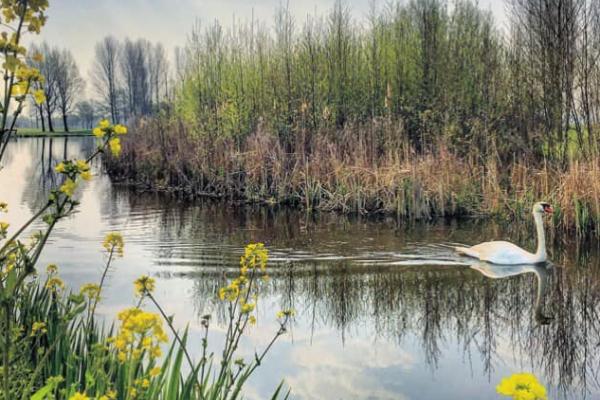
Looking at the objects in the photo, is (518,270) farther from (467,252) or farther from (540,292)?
(540,292)

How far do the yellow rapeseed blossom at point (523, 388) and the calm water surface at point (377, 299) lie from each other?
3.27 meters

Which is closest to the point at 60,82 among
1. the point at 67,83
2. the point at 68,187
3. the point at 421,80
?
the point at 67,83

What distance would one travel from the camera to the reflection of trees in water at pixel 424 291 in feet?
19.1

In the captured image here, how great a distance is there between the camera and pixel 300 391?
485 centimetres

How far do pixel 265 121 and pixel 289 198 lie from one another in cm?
291

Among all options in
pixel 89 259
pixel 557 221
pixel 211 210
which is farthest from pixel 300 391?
pixel 211 210

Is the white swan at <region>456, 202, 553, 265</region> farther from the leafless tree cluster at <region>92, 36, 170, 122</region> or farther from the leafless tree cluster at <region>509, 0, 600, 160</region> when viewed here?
the leafless tree cluster at <region>92, 36, 170, 122</region>

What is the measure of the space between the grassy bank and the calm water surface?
767mm

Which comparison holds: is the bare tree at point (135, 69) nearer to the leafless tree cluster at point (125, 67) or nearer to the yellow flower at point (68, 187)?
the leafless tree cluster at point (125, 67)

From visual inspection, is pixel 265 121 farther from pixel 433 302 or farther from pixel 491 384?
pixel 491 384

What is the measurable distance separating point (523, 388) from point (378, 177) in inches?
450

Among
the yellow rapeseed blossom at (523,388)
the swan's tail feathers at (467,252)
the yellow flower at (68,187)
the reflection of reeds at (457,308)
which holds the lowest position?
the reflection of reeds at (457,308)

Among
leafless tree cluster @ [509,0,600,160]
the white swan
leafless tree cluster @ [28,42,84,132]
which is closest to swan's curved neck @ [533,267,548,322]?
the white swan

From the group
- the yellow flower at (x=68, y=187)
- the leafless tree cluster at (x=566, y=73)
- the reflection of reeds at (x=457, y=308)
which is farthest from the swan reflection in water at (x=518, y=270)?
the yellow flower at (x=68, y=187)
